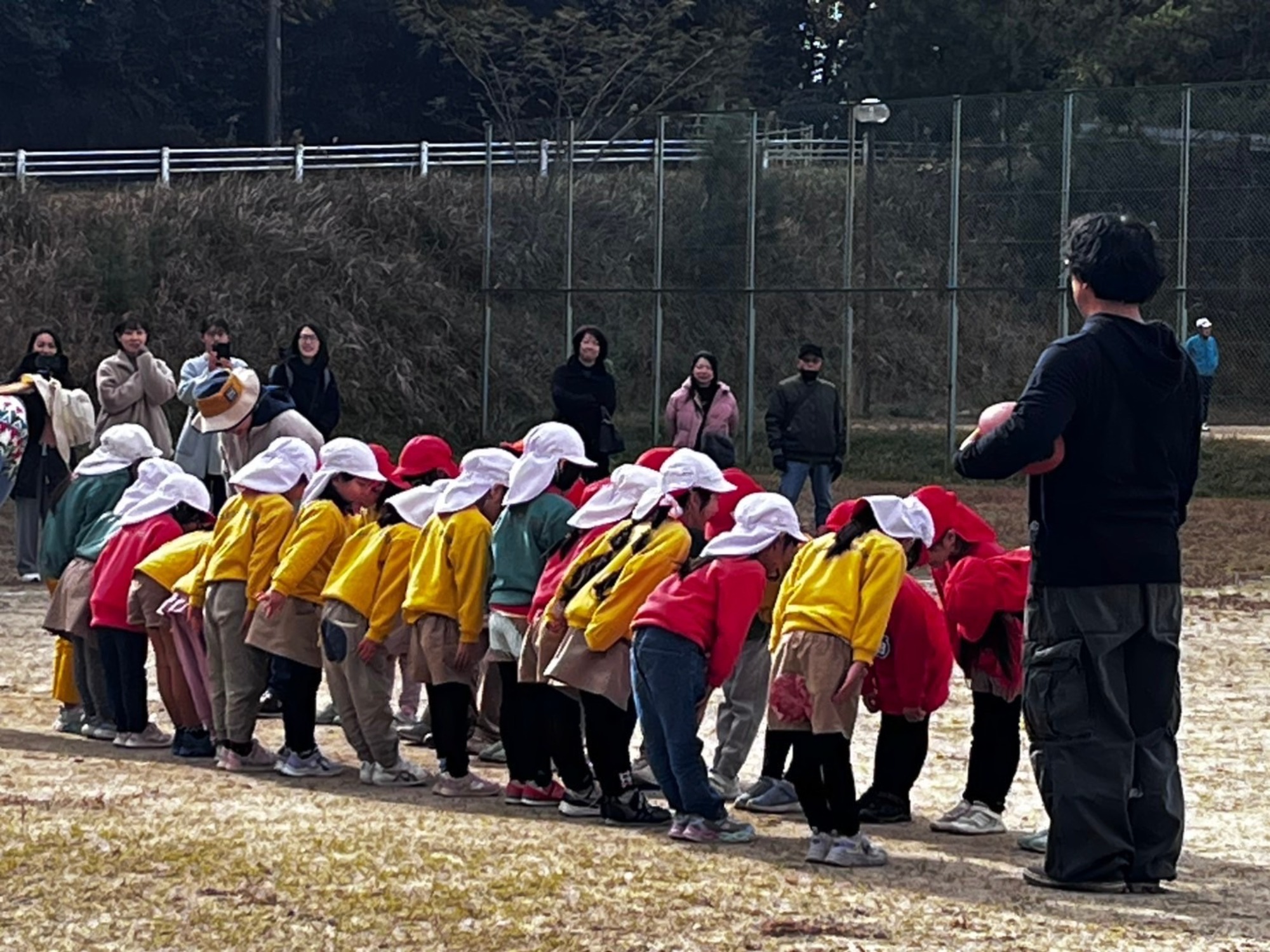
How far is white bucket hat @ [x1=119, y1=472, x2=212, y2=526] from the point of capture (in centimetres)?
1059

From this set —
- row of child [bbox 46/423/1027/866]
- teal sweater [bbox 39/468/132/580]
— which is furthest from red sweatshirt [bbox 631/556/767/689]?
teal sweater [bbox 39/468/132/580]

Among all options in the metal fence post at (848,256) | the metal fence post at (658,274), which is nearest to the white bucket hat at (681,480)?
the metal fence post at (848,256)

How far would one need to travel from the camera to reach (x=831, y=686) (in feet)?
25.4

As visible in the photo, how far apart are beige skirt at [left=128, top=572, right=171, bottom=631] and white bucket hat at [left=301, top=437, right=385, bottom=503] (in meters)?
0.86

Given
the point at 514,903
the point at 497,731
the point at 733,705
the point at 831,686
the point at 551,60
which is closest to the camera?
the point at 514,903

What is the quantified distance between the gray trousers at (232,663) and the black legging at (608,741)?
5.82 feet

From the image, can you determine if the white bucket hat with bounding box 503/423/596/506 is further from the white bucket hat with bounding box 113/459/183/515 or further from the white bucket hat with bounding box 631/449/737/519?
the white bucket hat with bounding box 113/459/183/515

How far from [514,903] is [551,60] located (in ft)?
113

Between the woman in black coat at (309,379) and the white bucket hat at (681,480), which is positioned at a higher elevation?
the woman in black coat at (309,379)

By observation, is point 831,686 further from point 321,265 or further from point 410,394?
point 321,265

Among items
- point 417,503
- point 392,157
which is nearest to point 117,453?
point 417,503

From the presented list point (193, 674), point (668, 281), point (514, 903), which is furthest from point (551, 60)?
point (514, 903)

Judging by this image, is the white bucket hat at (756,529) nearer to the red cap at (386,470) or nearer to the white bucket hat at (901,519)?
the white bucket hat at (901,519)

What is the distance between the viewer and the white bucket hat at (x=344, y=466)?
9.77 meters
